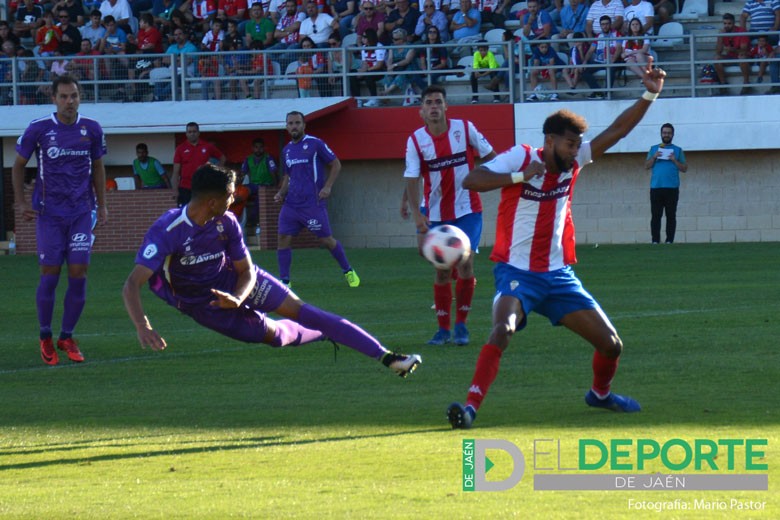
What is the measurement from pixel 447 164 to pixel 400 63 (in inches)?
666

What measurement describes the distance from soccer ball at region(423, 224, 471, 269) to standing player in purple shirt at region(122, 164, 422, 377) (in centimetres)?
64

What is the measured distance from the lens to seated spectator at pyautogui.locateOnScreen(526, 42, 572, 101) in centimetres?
2694

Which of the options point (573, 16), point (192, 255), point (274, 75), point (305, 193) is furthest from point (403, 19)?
point (192, 255)

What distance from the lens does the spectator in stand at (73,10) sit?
3145 cm

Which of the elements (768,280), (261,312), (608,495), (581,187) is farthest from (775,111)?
(608,495)

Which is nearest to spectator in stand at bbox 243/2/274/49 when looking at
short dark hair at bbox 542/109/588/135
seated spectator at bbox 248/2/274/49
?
seated spectator at bbox 248/2/274/49

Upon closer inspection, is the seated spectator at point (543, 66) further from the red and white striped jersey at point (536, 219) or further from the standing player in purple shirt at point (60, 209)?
the red and white striped jersey at point (536, 219)

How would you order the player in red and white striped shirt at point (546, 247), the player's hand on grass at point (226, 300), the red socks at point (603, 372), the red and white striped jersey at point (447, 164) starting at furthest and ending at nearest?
the red and white striped jersey at point (447, 164)
the red socks at point (603, 372)
the player's hand on grass at point (226, 300)
the player in red and white striped shirt at point (546, 247)

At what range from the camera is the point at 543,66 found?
2686 centimetres

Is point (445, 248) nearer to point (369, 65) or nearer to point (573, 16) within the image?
point (573, 16)

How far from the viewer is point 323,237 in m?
17.0

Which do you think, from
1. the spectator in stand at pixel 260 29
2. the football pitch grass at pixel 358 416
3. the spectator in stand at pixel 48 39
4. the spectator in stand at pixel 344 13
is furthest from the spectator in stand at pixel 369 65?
the football pitch grass at pixel 358 416

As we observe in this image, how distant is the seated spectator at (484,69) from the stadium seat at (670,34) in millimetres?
3291

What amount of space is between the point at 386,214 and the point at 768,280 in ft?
45.4
